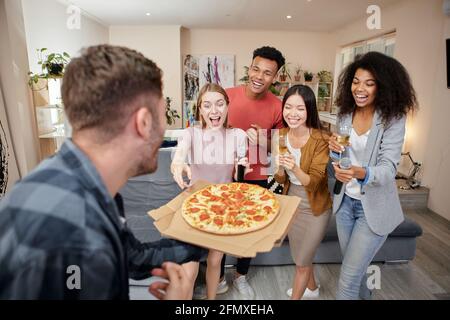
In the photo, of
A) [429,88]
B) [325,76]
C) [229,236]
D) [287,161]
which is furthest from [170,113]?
[229,236]

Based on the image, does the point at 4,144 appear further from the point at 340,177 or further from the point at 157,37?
the point at 157,37

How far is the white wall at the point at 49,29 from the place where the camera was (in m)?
4.02

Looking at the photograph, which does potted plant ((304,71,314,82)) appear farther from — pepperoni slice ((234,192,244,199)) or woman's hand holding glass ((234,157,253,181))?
pepperoni slice ((234,192,244,199))

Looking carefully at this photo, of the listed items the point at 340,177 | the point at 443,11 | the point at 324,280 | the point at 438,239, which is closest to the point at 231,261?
the point at 324,280

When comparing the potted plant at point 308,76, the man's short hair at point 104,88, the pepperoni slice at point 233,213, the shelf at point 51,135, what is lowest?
the pepperoni slice at point 233,213

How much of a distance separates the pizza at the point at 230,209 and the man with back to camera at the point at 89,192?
0.37 m

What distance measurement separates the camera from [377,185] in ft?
4.91

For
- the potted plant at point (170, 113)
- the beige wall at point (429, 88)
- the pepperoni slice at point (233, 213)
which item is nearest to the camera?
the pepperoni slice at point (233, 213)

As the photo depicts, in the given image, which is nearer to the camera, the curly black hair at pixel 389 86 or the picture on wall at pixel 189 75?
the curly black hair at pixel 389 86

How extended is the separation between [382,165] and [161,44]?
6885mm

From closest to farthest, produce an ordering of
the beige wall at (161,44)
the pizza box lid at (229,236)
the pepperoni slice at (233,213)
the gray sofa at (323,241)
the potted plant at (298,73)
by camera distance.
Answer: the pizza box lid at (229,236)
the pepperoni slice at (233,213)
the gray sofa at (323,241)
the beige wall at (161,44)
the potted plant at (298,73)

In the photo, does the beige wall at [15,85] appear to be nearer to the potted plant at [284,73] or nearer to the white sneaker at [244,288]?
the white sneaker at [244,288]

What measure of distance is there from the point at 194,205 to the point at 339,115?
970 mm

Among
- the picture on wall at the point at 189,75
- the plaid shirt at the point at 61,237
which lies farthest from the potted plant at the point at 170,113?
the plaid shirt at the point at 61,237
